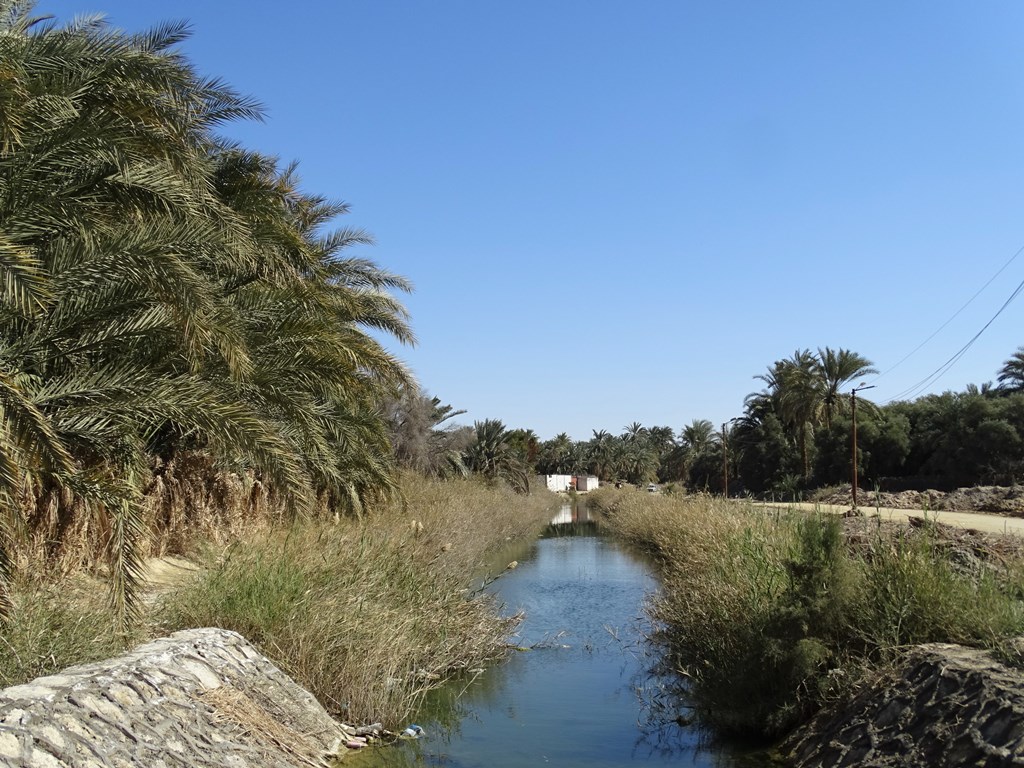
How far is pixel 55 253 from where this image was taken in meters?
9.50

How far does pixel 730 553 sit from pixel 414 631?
16.1 feet

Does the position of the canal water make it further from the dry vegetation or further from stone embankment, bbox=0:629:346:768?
stone embankment, bbox=0:629:346:768

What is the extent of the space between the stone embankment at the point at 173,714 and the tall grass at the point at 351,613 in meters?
0.71

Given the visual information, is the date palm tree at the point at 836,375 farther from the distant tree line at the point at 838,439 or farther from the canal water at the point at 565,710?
the canal water at the point at 565,710

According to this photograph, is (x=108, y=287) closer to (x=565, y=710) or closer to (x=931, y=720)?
(x=565, y=710)

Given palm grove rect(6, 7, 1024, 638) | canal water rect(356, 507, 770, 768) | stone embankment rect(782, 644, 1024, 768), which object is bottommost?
canal water rect(356, 507, 770, 768)

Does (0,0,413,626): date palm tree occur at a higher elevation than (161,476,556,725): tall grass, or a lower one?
higher

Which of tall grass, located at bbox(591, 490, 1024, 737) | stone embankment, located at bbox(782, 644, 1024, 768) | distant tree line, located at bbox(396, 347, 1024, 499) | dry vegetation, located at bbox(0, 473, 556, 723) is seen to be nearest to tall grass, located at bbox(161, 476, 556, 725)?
dry vegetation, located at bbox(0, 473, 556, 723)

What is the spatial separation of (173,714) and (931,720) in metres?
5.46

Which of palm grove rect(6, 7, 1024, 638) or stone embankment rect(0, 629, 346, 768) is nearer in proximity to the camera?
stone embankment rect(0, 629, 346, 768)

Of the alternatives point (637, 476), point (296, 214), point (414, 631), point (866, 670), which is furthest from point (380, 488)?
point (637, 476)

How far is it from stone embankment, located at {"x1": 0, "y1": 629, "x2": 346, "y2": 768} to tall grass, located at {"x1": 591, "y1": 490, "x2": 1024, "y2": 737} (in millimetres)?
4135

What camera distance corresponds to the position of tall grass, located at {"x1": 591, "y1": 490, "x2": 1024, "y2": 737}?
8.20m

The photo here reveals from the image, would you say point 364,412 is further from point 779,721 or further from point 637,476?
point 637,476
